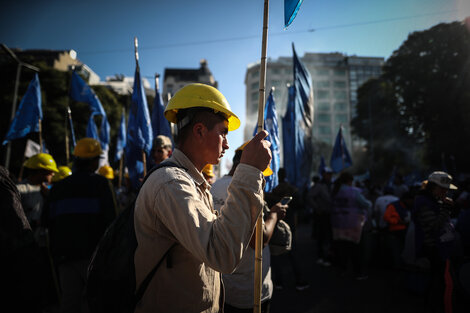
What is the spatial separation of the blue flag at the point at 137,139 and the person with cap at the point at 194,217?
13.3 feet

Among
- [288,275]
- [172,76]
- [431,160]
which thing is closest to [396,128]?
[431,160]

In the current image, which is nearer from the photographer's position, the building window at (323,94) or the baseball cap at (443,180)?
the baseball cap at (443,180)

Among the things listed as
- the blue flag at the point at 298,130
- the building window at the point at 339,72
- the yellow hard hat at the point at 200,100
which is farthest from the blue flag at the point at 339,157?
the building window at the point at 339,72

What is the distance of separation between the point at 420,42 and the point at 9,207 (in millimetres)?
33045

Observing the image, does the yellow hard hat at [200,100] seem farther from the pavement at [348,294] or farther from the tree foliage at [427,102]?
the tree foliage at [427,102]

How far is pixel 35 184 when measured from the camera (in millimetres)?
4043

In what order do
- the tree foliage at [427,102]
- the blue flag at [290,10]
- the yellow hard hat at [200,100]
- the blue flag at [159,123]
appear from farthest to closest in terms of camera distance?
the tree foliage at [427,102]
the blue flag at [159,123]
the blue flag at [290,10]
the yellow hard hat at [200,100]

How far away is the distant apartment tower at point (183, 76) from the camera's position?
65750 mm

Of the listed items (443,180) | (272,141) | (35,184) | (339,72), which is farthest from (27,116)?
(339,72)

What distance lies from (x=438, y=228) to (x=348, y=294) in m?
2.08

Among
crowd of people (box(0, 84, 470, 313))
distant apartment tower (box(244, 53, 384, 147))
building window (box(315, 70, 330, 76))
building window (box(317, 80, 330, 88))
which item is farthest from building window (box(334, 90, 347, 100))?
crowd of people (box(0, 84, 470, 313))

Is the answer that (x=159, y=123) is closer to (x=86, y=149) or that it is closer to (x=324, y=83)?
(x=86, y=149)

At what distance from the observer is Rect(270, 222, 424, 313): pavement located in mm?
4512

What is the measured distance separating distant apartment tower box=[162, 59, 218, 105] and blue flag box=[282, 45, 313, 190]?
5914 cm
